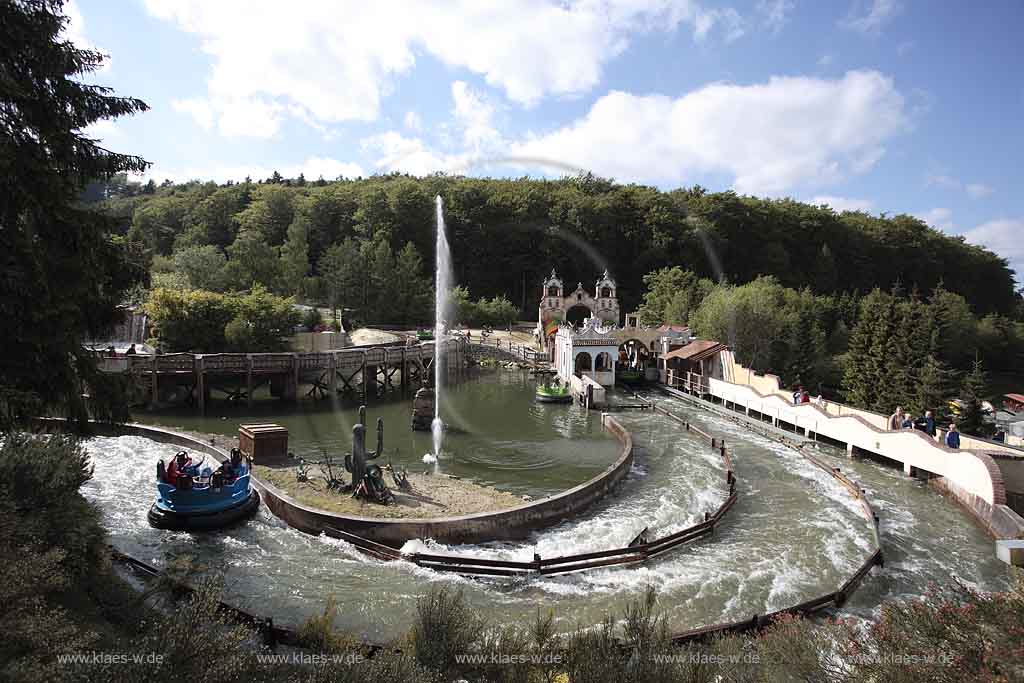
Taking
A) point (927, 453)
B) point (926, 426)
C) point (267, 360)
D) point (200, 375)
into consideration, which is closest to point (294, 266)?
point (267, 360)

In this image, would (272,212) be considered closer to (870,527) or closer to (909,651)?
(870,527)

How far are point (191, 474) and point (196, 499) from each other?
32.8 inches

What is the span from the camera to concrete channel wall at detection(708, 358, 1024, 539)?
58.8 feet

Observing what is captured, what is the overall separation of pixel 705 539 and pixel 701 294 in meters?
49.7

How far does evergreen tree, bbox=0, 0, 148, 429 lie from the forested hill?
73842mm

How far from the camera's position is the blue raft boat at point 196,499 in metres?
15.7

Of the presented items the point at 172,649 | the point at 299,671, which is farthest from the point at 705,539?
the point at 172,649

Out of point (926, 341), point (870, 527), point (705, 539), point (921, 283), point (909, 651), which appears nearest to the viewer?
point (909, 651)

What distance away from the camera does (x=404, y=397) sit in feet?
129

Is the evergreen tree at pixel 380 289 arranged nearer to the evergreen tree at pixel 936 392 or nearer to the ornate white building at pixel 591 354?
the ornate white building at pixel 591 354

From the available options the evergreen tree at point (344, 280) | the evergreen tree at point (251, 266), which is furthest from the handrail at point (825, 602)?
the evergreen tree at point (344, 280)

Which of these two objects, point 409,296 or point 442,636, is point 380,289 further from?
point 442,636

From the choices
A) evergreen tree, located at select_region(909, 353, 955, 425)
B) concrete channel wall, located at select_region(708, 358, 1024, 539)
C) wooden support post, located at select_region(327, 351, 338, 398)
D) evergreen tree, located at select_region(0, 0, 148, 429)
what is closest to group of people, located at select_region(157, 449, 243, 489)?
evergreen tree, located at select_region(0, 0, 148, 429)

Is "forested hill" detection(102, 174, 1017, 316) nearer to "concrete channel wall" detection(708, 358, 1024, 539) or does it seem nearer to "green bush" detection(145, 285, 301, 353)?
"green bush" detection(145, 285, 301, 353)
